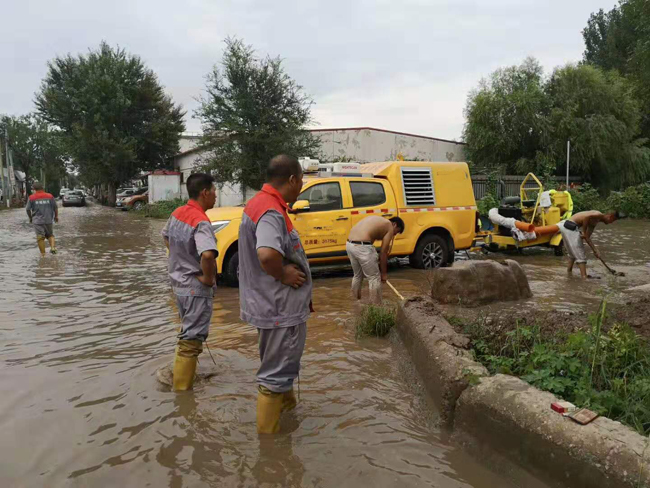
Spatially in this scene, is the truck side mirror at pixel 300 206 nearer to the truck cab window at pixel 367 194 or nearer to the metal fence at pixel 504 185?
the truck cab window at pixel 367 194

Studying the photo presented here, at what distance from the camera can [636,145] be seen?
2798 cm

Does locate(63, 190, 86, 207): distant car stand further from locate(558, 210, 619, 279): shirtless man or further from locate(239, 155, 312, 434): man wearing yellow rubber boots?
locate(239, 155, 312, 434): man wearing yellow rubber boots

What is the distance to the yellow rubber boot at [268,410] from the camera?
329 centimetres

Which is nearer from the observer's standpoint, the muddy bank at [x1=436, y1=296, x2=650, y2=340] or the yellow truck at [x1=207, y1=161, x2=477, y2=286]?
the muddy bank at [x1=436, y1=296, x2=650, y2=340]

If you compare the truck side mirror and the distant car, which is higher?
the distant car

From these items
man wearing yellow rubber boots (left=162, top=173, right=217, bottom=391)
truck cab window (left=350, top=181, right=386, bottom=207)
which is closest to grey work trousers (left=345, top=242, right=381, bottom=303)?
truck cab window (left=350, top=181, right=386, bottom=207)

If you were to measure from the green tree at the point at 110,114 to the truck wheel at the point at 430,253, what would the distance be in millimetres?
27071

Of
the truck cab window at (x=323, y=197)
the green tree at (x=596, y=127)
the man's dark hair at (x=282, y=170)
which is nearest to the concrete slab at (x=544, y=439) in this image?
the man's dark hair at (x=282, y=170)

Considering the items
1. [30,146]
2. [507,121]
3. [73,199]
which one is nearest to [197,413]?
[507,121]

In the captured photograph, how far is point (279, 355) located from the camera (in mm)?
3205

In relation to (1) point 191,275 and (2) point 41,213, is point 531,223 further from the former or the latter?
(2) point 41,213

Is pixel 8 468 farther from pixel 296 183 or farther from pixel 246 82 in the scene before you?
pixel 246 82

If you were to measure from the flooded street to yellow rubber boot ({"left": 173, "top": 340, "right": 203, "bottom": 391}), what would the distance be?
0.30 feet

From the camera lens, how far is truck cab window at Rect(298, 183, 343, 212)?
8820 mm
